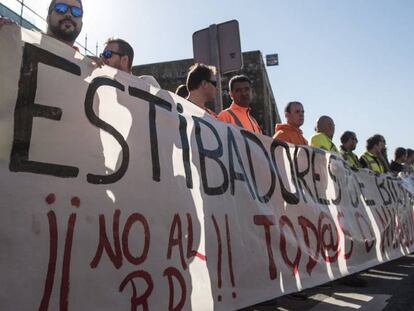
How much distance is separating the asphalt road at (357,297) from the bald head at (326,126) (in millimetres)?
1733

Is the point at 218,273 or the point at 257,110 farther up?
the point at 257,110

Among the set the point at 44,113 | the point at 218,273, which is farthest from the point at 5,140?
the point at 218,273

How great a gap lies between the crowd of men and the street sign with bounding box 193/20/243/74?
223mm

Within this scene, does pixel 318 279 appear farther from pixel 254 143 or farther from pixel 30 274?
pixel 30 274

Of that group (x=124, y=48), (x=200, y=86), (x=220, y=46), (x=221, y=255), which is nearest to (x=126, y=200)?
(x=221, y=255)

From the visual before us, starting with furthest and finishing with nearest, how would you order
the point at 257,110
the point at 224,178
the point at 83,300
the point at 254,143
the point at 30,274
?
the point at 257,110 < the point at 254,143 < the point at 224,178 < the point at 83,300 < the point at 30,274

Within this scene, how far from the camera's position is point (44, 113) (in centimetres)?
191

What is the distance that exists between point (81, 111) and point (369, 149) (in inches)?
220

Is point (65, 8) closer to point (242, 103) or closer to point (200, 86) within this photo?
point (200, 86)

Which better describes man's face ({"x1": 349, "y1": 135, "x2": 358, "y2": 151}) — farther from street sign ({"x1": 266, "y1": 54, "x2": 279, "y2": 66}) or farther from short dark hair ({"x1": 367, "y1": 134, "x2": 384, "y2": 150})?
street sign ({"x1": 266, "y1": 54, "x2": 279, "y2": 66})

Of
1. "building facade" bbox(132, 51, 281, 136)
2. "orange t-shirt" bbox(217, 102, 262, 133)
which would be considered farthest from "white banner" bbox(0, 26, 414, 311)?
"building facade" bbox(132, 51, 281, 136)

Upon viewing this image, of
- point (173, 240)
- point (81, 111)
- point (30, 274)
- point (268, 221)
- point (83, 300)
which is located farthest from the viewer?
point (268, 221)

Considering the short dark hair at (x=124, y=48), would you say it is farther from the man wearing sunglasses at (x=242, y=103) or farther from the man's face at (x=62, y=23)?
the man wearing sunglasses at (x=242, y=103)

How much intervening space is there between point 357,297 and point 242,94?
2137 mm
